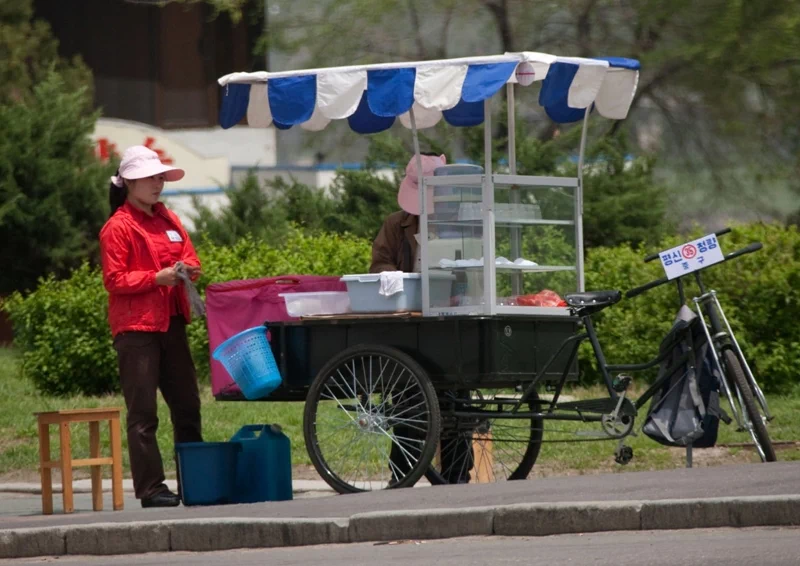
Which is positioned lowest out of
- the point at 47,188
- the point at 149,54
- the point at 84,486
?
the point at 84,486

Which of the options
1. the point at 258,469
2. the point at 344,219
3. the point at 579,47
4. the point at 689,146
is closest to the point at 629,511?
the point at 258,469

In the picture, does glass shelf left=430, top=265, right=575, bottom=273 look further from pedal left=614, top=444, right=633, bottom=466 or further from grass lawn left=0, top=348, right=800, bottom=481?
grass lawn left=0, top=348, right=800, bottom=481

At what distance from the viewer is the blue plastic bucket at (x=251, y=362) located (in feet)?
28.9

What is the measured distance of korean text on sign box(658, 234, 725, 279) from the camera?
8.48 meters

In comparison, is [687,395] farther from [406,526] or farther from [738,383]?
[406,526]

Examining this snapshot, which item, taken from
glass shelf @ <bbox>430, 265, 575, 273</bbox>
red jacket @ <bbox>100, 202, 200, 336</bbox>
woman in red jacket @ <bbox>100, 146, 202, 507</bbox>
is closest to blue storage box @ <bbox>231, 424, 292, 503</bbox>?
woman in red jacket @ <bbox>100, 146, 202, 507</bbox>

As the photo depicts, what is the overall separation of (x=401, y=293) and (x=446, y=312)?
0.93ft

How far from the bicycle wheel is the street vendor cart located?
656mm

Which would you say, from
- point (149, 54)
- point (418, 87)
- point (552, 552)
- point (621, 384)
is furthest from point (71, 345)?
point (149, 54)

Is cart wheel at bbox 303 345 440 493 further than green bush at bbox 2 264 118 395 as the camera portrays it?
No

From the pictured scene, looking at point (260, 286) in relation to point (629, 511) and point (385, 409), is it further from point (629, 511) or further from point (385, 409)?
point (629, 511)

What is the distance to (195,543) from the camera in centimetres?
752

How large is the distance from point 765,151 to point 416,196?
6.70 m

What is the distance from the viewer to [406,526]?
286 inches
